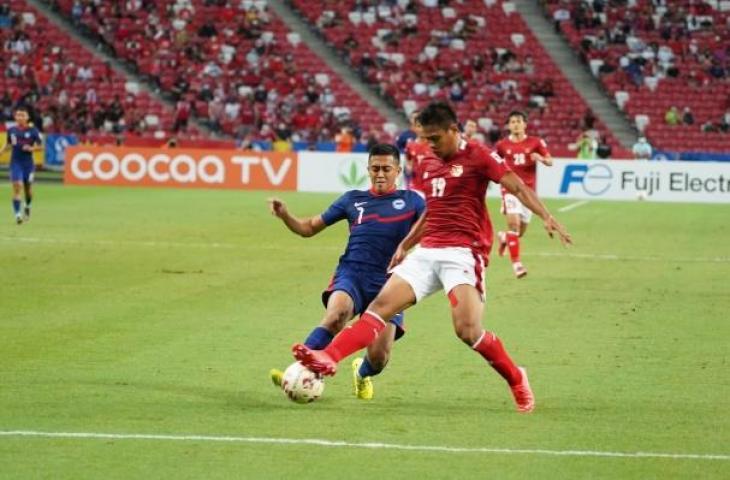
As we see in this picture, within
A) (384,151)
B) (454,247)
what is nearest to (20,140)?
(384,151)

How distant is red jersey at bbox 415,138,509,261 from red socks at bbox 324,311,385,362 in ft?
2.23

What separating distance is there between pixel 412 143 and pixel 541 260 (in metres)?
5.07

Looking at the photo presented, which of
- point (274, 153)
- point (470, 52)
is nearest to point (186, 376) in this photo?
point (274, 153)

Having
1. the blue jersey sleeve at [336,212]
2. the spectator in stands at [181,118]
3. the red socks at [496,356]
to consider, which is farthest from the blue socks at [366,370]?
the spectator in stands at [181,118]

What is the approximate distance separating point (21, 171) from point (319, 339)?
19482 mm

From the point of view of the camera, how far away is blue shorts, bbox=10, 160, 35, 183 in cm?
2811

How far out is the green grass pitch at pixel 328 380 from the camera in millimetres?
8234

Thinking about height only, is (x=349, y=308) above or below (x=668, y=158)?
above

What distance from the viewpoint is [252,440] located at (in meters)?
8.67

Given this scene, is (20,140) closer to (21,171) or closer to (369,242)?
(21,171)

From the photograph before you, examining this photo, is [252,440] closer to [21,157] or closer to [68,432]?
[68,432]

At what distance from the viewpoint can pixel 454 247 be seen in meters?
9.76

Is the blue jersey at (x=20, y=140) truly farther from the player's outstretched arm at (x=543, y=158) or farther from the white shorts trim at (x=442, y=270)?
the white shorts trim at (x=442, y=270)

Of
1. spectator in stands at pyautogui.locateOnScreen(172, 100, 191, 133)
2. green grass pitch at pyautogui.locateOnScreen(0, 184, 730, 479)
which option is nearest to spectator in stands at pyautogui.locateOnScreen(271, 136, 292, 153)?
spectator in stands at pyautogui.locateOnScreen(172, 100, 191, 133)
